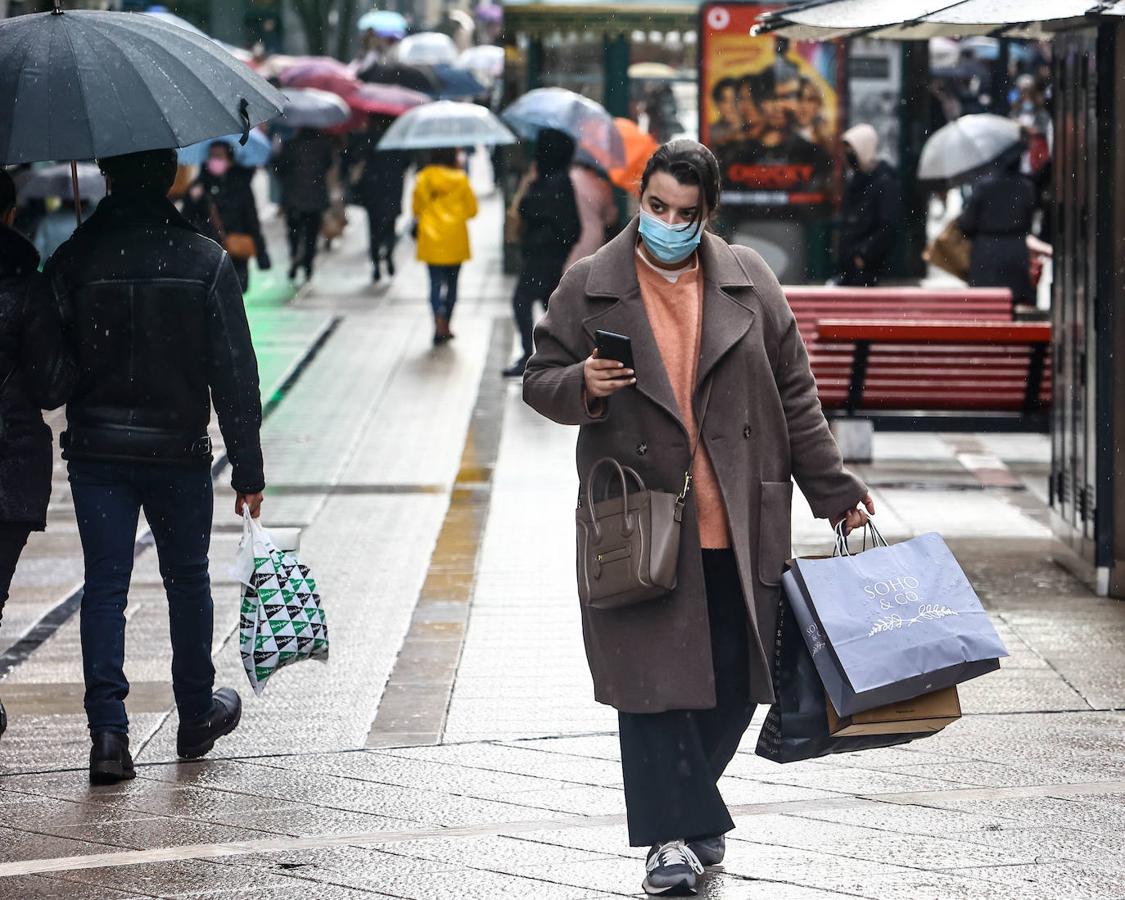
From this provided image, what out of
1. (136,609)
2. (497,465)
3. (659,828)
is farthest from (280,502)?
(659,828)

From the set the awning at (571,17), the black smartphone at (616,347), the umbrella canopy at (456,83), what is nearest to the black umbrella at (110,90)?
the black smartphone at (616,347)

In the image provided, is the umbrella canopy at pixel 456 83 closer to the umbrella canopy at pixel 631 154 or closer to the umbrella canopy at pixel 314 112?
the umbrella canopy at pixel 314 112

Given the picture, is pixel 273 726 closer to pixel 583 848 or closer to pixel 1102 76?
pixel 583 848

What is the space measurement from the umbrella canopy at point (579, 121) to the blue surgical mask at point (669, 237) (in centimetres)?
1004

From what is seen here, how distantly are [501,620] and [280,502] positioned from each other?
289cm

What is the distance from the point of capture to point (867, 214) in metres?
13.7

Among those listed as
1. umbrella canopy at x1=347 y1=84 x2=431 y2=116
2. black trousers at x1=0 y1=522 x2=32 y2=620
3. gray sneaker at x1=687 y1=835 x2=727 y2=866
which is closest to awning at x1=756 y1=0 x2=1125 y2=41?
gray sneaker at x1=687 y1=835 x2=727 y2=866

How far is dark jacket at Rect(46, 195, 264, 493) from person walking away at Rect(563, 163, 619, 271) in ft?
27.9

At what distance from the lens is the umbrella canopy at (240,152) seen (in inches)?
640

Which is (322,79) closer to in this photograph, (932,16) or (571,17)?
(571,17)

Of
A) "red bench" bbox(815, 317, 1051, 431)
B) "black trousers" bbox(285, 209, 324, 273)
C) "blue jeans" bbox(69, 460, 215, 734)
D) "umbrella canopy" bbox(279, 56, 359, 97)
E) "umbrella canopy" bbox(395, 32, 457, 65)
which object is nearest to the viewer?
"blue jeans" bbox(69, 460, 215, 734)

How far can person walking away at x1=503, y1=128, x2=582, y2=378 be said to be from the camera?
1392 centimetres

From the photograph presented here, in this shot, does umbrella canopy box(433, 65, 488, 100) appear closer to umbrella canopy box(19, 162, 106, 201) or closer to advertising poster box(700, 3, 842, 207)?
umbrella canopy box(19, 162, 106, 201)

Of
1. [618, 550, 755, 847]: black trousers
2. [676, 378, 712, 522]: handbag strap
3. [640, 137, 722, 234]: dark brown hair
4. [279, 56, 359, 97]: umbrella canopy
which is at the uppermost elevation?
[279, 56, 359, 97]: umbrella canopy
